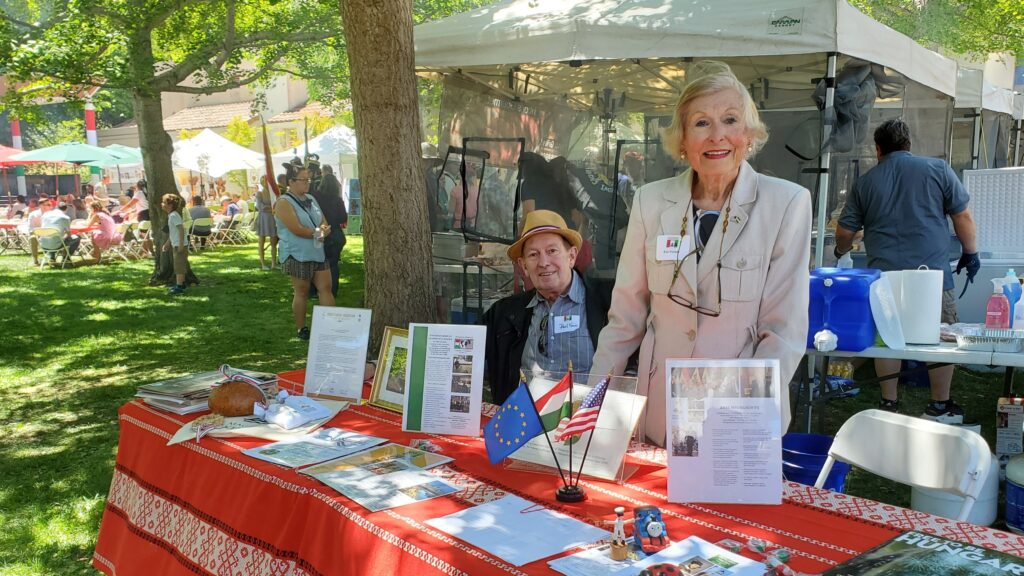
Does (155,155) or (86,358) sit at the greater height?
(155,155)

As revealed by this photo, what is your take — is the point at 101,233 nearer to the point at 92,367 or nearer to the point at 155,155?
the point at 155,155

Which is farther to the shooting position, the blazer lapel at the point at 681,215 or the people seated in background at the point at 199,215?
the people seated in background at the point at 199,215

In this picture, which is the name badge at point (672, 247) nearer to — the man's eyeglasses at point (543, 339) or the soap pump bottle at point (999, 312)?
the man's eyeglasses at point (543, 339)

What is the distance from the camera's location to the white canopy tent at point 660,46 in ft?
14.9

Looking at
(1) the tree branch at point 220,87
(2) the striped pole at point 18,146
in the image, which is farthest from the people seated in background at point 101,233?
(2) the striped pole at point 18,146

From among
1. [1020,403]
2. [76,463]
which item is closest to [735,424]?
[1020,403]

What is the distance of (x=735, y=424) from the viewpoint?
1757mm

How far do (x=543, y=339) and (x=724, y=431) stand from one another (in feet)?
4.23

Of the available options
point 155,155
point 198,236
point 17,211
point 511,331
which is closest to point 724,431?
point 511,331

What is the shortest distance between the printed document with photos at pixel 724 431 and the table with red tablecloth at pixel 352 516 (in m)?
0.04

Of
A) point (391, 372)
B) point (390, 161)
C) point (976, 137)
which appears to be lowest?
point (391, 372)

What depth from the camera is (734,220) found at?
2.13 m

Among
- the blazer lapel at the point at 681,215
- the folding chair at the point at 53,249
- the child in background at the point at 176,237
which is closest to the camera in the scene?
the blazer lapel at the point at 681,215

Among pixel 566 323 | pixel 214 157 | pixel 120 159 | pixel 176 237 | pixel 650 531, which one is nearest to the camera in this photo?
pixel 650 531
